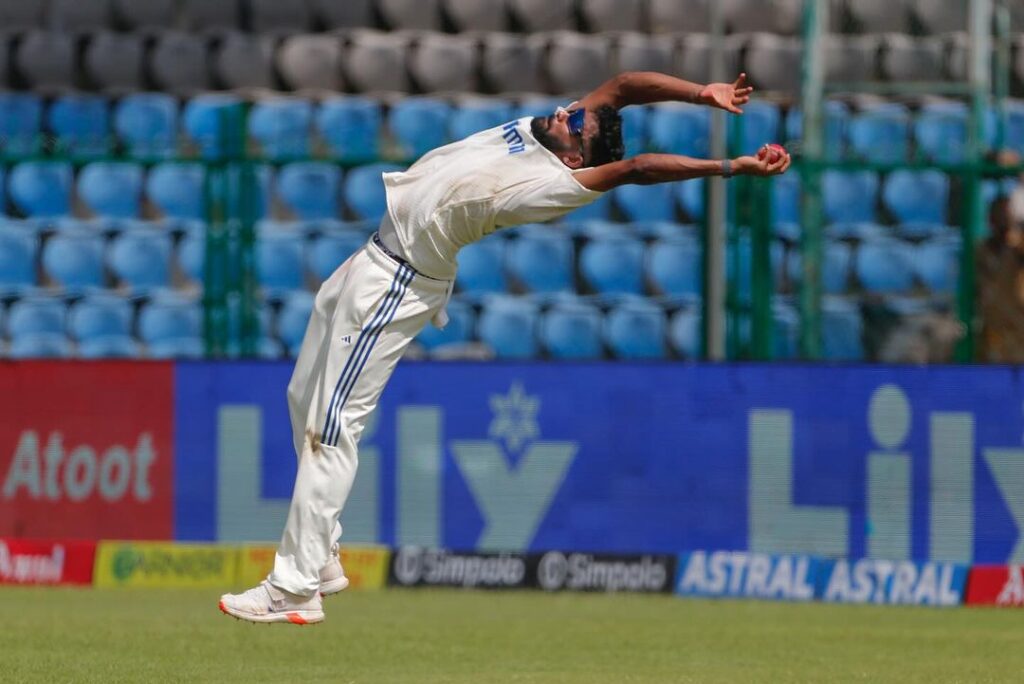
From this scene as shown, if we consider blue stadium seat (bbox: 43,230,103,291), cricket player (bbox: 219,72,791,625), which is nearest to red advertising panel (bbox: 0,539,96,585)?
blue stadium seat (bbox: 43,230,103,291)

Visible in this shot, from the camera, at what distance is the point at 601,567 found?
10.4 meters

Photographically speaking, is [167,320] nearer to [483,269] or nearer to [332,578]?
[483,269]

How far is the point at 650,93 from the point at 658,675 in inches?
81.6

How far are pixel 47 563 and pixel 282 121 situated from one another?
4.89 metres

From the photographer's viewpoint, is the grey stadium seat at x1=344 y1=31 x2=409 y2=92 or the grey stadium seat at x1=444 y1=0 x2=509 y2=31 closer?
the grey stadium seat at x1=344 y1=31 x2=409 y2=92

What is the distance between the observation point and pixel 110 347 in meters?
12.1

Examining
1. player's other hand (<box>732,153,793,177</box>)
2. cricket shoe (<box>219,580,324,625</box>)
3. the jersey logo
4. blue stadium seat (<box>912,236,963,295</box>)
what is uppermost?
the jersey logo

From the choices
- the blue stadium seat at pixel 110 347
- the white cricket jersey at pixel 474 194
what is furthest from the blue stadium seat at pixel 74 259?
the white cricket jersey at pixel 474 194

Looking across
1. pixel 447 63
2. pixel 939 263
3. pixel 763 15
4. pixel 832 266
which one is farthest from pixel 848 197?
pixel 447 63

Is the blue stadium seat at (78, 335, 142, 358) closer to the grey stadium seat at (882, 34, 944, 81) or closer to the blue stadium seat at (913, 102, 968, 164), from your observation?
the blue stadium seat at (913, 102, 968, 164)

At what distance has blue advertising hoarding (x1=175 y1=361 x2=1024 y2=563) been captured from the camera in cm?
1026

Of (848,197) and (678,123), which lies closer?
(848,197)

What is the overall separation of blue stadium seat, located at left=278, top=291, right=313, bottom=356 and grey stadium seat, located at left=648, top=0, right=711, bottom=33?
15.3ft

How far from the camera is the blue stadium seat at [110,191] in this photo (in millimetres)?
13023
